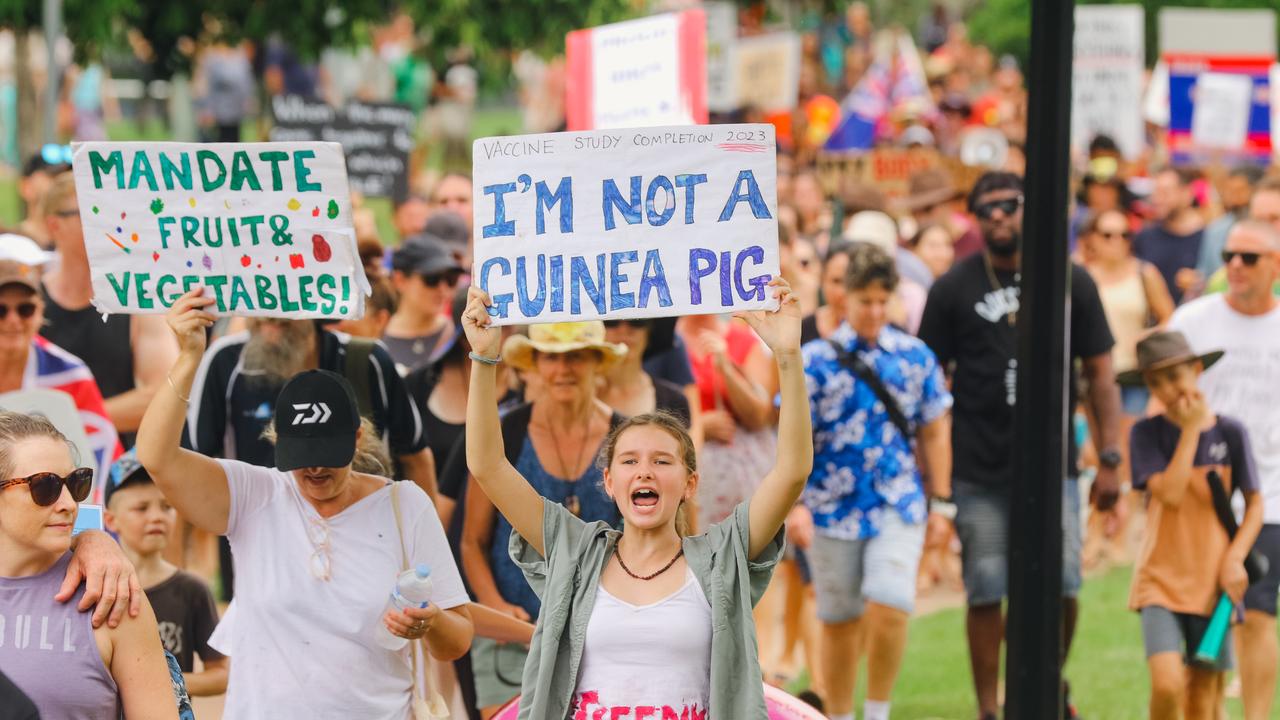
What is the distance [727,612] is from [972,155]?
13722 millimetres

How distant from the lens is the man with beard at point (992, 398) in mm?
8461

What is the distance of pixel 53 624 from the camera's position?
4484mm

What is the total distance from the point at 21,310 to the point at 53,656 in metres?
2.83

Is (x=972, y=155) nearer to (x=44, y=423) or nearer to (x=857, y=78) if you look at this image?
(x=857, y=78)

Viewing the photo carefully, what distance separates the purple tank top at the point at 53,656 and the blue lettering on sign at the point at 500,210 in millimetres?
1537

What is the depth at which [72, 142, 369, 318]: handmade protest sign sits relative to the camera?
5.77m

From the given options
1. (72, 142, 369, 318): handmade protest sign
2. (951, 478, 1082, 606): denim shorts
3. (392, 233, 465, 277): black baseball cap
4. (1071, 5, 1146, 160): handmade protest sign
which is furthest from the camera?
(1071, 5, 1146, 160): handmade protest sign

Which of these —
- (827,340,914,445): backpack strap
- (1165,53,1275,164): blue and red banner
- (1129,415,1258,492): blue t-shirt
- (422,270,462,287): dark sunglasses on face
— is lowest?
(1129,415,1258,492): blue t-shirt

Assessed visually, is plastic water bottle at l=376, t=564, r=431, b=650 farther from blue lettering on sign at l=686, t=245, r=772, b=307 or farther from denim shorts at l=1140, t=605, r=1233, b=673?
denim shorts at l=1140, t=605, r=1233, b=673

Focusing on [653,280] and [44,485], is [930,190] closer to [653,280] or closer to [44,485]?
[653,280]

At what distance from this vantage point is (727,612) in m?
4.84

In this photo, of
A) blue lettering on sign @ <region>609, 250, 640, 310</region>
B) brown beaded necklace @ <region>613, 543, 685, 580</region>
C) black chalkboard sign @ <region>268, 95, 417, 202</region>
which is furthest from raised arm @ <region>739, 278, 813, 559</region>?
black chalkboard sign @ <region>268, 95, 417, 202</region>

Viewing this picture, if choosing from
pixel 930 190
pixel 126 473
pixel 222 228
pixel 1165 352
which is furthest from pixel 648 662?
pixel 930 190

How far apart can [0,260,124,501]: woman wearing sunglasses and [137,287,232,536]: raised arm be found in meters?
1.61
